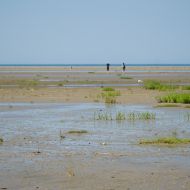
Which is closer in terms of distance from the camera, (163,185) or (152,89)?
(163,185)

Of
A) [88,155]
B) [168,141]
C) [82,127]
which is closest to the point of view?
[88,155]

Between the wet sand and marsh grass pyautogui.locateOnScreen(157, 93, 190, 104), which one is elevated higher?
marsh grass pyautogui.locateOnScreen(157, 93, 190, 104)

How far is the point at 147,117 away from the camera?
1884 centimetres

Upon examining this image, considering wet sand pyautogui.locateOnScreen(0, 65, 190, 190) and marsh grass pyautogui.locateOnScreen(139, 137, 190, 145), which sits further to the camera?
marsh grass pyautogui.locateOnScreen(139, 137, 190, 145)

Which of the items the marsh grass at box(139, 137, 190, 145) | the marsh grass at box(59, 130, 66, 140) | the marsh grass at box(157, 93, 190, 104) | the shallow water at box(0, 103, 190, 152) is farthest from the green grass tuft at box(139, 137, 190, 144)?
the marsh grass at box(157, 93, 190, 104)

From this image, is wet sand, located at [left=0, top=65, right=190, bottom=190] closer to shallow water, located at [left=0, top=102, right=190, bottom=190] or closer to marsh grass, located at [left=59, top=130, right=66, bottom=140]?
shallow water, located at [left=0, top=102, right=190, bottom=190]

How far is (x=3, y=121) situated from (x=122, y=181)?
33.0ft

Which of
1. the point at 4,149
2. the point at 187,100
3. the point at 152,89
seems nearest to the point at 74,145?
the point at 4,149

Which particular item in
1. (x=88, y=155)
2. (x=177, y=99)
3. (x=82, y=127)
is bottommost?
(x=88, y=155)

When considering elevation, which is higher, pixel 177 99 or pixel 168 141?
pixel 177 99

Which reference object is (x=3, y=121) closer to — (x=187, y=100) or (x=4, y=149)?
(x=4, y=149)

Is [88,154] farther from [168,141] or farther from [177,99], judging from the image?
[177,99]

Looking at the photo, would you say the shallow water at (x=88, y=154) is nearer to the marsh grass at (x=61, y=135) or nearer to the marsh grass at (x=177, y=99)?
the marsh grass at (x=61, y=135)

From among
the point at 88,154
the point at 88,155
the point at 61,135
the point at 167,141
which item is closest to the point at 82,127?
the point at 61,135
